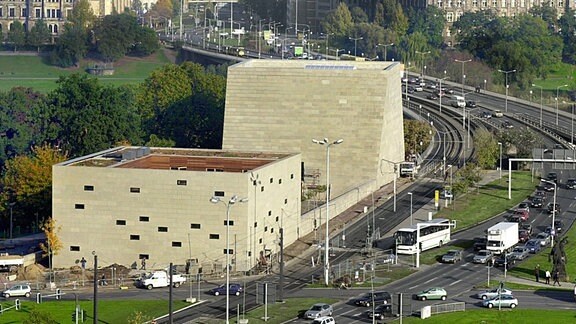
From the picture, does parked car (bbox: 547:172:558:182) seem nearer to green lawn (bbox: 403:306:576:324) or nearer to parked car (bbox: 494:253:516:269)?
parked car (bbox: 494:253:516:269)

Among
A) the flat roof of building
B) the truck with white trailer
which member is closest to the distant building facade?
the flat roof of building

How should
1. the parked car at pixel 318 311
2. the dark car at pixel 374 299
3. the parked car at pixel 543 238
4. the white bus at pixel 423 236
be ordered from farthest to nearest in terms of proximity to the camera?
the parked car at pixel 543 238, the white bus at pixel 423 236, the dark car at pixel 374 299, the parked car at pixel 318 311

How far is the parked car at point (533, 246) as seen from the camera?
12112 cm

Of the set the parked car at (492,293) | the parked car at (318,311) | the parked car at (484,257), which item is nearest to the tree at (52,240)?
the parked car at (318,311)

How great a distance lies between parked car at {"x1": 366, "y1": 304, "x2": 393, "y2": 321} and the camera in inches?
3915

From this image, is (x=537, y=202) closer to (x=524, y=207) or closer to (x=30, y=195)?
(x=524, y=207)

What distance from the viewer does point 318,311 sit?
328 ft

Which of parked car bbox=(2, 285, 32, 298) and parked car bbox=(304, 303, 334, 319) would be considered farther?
parked car bbox=(2, 285, 32, 298)

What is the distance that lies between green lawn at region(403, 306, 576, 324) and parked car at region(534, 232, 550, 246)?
2098 cm

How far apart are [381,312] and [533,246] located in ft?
82.9

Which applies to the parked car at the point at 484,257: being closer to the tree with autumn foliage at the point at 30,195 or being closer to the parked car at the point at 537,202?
the parked car at the point at 537,202

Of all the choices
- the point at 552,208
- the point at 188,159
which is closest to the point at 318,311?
the point at 188,159

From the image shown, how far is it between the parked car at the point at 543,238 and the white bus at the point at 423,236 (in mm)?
6834

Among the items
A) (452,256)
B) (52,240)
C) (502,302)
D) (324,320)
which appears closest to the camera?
(324,320)
